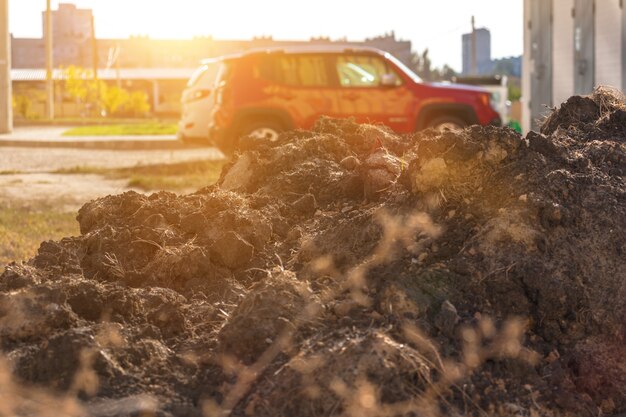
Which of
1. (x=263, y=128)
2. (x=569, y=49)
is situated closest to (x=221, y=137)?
(x=263, y=128)

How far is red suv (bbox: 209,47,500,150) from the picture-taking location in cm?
1530

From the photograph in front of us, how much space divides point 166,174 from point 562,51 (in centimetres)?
1072

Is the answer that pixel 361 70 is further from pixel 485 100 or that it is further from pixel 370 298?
pixel 370 298

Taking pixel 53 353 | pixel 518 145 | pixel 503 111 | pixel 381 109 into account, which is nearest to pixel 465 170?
pixel 518 145

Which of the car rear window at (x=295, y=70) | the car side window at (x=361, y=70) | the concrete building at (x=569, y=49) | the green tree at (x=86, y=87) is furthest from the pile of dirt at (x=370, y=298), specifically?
the green tree at (x=86, y=87)

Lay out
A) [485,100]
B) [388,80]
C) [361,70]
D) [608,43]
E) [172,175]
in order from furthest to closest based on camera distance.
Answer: [608,43] → [485,100] → [361,70] → [388,80] → [172,175]

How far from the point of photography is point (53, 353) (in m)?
3.48

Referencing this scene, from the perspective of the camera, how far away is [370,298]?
3.67 meters

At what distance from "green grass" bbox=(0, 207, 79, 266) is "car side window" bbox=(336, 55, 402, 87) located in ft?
19.8

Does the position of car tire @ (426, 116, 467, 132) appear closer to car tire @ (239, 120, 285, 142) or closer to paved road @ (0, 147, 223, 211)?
car tire @ (239, 120, 285, 142)

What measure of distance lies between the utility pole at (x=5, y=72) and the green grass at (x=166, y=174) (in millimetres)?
16666

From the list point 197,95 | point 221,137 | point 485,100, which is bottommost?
point 221,137

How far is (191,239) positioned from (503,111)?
1472cm

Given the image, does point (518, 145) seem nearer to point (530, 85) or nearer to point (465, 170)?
point (465, 170)
